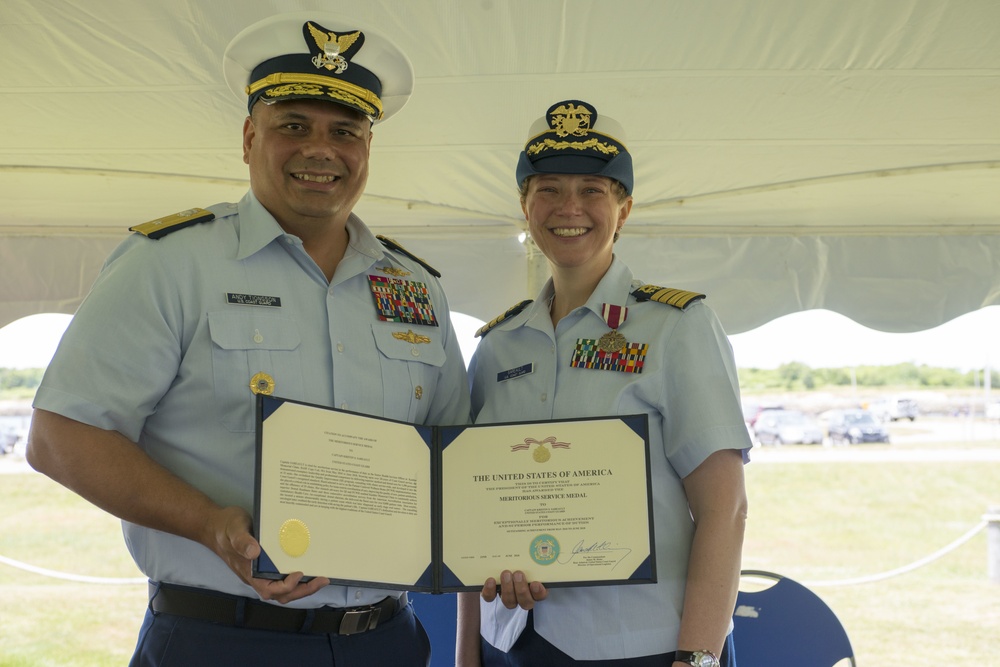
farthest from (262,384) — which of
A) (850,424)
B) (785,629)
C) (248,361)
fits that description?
(850,424)

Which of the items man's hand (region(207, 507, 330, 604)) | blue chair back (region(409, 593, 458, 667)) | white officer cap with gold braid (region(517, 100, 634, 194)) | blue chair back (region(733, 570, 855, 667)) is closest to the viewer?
man's hand (region(207, 507, 330, 604))

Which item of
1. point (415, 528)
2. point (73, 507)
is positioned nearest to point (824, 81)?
point (415, 528)

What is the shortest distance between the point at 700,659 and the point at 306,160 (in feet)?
4.56

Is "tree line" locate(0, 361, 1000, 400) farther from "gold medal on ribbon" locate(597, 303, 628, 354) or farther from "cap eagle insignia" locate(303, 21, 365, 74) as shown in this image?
"cap eagle insignia" locate(303, 21, 365, 74)

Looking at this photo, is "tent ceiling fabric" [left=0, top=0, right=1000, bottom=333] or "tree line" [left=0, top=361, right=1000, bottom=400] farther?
"tree line" [left=0, top=361, right=1000, bottom=400]

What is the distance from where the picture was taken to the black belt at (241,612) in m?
1.77

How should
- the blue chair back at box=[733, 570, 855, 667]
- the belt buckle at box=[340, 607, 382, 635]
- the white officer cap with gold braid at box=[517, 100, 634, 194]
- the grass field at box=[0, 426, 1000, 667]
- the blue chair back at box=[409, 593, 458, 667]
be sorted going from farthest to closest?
the grass field at box=[0, 426, 1000, 667] → the blue chair back at box=[409, 593, 458, 667] → the blue chair back at box=[733, 570, 855, 667] → the white officer cap with gold braid at box=[517, 100, 634, 194] → the belt buckle at box=[340, 607, 382, 635]

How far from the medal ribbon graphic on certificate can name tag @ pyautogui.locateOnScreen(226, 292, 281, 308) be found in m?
0.72

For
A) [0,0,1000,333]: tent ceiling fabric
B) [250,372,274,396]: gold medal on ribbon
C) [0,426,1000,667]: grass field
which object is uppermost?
[0,0,1000,333]: tent ceiling fabric

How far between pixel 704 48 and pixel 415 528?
6.30 feet

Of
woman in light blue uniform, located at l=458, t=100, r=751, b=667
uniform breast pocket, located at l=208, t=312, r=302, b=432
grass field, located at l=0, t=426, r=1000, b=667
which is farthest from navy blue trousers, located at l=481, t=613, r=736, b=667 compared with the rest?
grass field, located at l=0, t=426, r=1000, b=667

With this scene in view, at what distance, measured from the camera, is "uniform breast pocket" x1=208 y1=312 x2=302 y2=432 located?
1854mm

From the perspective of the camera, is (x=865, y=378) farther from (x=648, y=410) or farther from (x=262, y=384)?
(x=262, y=384)

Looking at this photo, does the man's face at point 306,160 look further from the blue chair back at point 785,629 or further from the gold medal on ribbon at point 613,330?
the blue chair back at point 785,629
